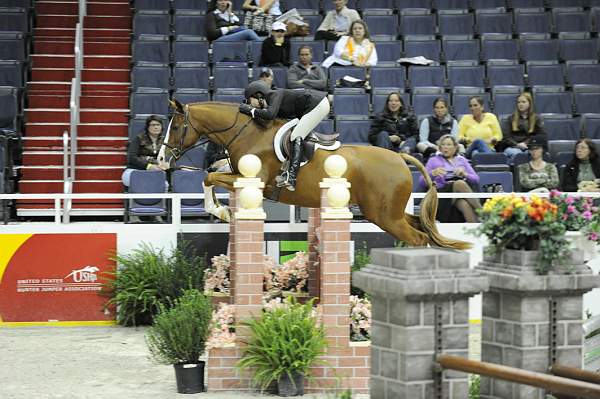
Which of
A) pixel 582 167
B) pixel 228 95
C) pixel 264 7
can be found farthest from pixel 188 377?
pixel 264 7

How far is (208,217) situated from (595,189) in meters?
4.53

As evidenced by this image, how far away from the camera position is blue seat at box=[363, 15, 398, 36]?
1716cm

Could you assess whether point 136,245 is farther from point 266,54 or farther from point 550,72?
Result: point 550,72

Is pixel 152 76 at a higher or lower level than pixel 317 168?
higher

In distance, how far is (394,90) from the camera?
50.5 ft

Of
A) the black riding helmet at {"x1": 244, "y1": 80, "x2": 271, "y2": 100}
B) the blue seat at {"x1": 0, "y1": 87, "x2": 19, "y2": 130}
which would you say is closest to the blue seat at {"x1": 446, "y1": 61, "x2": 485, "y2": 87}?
the black riding helmet at {"x1": 244, "y1": 80, "x2": 271, "y2": 100}

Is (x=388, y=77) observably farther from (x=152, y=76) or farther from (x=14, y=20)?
(x=14, y=20)

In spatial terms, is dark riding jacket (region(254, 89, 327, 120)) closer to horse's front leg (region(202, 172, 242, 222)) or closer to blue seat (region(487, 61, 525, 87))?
horse's front leg (region(202, 172, 242, 222))

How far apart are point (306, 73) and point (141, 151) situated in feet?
8.61

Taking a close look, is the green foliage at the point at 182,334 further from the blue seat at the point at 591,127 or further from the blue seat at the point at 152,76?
the blue seat at the point at 591,127

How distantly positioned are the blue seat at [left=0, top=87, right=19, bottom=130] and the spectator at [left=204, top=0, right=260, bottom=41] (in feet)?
9.73

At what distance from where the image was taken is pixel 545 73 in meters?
16.5

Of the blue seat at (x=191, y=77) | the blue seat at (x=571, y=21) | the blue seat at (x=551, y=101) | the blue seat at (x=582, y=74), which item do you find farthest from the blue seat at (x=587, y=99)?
the blue seat at (x=191, y=77)

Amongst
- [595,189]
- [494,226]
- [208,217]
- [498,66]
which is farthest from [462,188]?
[494,226]
